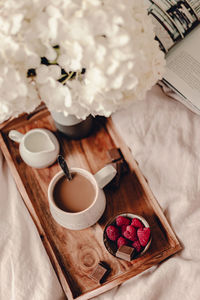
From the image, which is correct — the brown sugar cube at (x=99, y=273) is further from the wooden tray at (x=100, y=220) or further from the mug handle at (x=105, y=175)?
the mug handle at (x=105, y=175)

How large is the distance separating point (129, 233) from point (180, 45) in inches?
21.6

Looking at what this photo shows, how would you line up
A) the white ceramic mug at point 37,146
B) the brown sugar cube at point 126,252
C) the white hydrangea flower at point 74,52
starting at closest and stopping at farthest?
1. the white hydrangea flower at point 74,52
2. the brown sugar cube at point 126,252
3. the white ceramic mug at point 37,146

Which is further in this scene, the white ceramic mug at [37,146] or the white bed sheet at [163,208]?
the white ceramic mug at [37,146]

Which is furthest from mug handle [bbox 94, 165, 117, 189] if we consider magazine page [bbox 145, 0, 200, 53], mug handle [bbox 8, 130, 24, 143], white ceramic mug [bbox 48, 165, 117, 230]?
magazine page [bbox 145, 0, 200, 53]

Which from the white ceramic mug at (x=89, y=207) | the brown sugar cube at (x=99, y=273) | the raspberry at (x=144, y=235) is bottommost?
the brown sugar cube at (x=99, y=273)

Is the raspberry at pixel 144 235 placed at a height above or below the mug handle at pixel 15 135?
below

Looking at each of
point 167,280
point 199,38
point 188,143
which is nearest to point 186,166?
point 188,143

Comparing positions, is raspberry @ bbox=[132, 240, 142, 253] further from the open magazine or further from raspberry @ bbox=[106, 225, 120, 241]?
the open magazine

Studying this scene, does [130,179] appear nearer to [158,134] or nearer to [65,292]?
[158,134]

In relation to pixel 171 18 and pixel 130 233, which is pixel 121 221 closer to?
pixel 130 233

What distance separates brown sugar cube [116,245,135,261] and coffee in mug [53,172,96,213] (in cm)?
12

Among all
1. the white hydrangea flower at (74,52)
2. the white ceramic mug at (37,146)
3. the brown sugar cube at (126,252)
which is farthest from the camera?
the white ceramic mug at (37,146)

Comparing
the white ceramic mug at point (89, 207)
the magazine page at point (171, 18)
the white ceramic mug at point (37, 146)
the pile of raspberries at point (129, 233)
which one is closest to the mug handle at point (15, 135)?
the white ceramic mug at point (37, 146)

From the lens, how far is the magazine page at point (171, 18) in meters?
0.98
